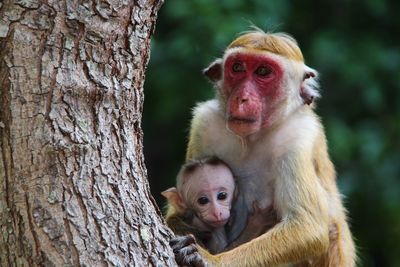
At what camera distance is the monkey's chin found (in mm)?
6766

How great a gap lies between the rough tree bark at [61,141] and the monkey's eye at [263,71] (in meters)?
1.86

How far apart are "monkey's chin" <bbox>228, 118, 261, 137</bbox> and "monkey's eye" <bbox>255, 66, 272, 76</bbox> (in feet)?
1.29

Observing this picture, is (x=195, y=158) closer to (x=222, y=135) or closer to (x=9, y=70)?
(x=222, y=135)

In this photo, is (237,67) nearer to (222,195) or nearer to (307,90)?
(307,90)

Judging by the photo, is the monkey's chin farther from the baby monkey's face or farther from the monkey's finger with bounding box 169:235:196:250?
the monkey's finger with bounding box 169:235:196:250

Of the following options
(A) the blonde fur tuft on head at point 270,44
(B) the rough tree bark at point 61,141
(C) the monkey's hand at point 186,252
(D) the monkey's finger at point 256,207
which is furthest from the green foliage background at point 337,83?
(B) the rough tree bark at point 61,141

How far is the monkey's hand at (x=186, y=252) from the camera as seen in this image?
5.82 meters

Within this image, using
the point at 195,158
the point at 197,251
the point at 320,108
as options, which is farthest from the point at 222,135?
the point at 320,108

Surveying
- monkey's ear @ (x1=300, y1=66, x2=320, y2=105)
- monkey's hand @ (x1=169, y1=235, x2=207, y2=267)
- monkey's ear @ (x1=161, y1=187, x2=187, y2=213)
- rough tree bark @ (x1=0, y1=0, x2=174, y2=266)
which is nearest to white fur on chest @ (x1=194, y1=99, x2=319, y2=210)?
monkey's ear @ (x1=300, y1=66, x2=320, y2=105)

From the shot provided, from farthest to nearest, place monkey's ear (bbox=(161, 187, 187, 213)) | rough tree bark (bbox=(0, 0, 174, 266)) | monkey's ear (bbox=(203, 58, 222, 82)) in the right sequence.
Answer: monkey's ear (bbox=(203, 58, 222, 82)) → monkey's ear (bbox=(161, 187, 187, 213)) → rough tree bark (bbox=(0, 0, 174, 266))

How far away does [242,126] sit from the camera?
677 cm

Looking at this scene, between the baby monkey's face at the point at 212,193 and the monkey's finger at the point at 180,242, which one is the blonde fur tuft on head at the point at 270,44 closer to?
the baby monkey's face at the point at 212,193

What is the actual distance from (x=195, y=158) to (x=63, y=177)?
7.80 ft

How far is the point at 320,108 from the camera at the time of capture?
12453mm
